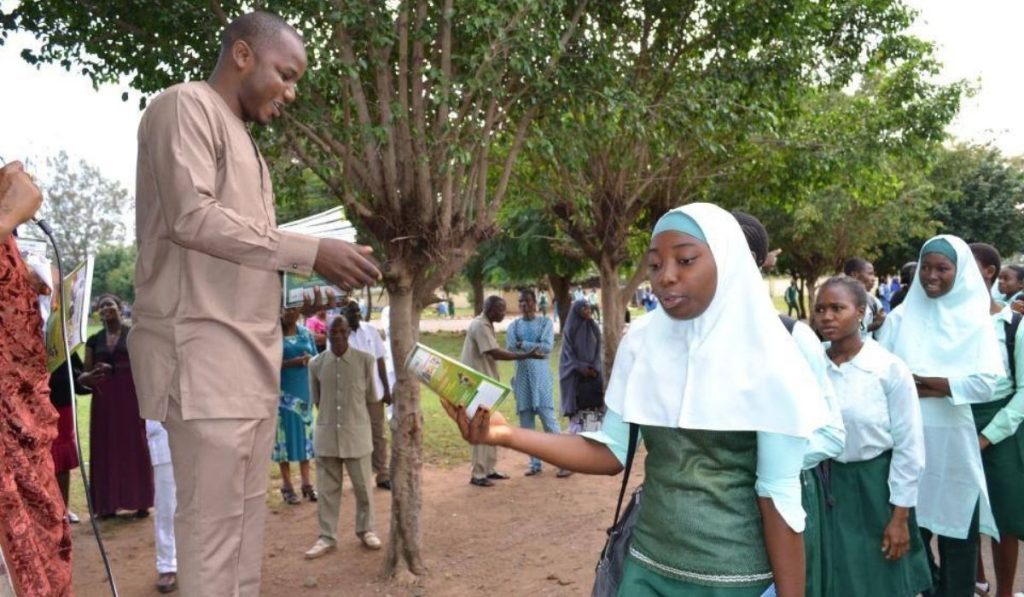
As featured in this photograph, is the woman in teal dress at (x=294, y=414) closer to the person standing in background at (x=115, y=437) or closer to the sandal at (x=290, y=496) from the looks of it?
the sandal at (x=290, y=496)

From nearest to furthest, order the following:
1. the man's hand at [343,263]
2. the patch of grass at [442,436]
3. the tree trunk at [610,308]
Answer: the man's hand at [343,263] < the patch of grass at [442,436] < the tree trunk at [610,308]

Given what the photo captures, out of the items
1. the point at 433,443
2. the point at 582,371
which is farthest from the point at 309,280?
the point at 433,443

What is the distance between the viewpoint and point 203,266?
7.25ft

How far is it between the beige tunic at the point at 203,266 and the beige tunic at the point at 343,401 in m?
4.11

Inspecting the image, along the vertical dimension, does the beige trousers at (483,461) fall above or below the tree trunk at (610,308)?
below

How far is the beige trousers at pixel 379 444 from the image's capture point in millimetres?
8172

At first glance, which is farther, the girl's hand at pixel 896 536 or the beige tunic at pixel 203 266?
the girl's hand at pixel 896 536

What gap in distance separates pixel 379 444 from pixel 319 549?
7.22 ft

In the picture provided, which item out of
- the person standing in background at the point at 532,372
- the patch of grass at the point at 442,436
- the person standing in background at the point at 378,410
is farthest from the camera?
the patch of grass at the point at 442,436

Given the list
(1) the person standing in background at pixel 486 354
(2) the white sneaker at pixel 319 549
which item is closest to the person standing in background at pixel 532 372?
(1) the person standing in background at pixel 486 354

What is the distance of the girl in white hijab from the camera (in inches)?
169

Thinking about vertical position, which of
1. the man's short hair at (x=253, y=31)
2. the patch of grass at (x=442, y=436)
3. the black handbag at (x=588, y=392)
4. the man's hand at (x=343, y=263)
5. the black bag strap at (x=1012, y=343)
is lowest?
the patch of grass at (x=442, y=436)

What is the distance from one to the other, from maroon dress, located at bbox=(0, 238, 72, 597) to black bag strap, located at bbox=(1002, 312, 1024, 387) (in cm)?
451

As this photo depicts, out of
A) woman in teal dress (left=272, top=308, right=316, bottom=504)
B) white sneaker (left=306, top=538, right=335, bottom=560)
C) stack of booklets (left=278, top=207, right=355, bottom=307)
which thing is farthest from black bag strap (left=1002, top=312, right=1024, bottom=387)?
woman in teal dress (left=272, top=308, right=316, bottom=504)
